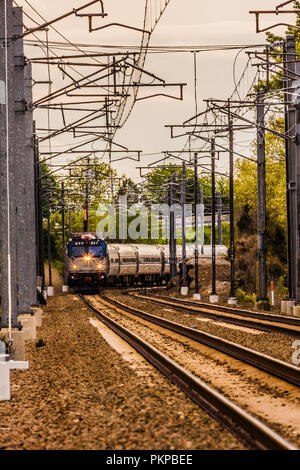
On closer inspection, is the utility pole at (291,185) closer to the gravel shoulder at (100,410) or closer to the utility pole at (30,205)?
the utility pole at (30,205)

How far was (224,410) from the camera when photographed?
1054cm

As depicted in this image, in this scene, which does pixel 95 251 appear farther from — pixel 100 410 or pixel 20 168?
pixel 100 410

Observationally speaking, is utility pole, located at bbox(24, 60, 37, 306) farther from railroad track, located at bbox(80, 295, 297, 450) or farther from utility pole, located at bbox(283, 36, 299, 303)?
utility pole, located at bbox(283, 36, 299, 303)

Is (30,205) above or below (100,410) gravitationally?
above

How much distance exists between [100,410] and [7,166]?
6.76 metres

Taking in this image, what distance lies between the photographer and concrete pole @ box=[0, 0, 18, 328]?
16.6 meters

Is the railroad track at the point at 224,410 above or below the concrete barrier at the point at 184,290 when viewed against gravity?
above

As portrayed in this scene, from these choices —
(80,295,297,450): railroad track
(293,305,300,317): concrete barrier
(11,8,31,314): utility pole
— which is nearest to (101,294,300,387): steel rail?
(80,295,297,450): railroad track

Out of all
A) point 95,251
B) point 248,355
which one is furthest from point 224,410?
point 95,251

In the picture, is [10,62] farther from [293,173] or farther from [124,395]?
[293,173]

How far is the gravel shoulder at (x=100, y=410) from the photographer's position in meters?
9.09

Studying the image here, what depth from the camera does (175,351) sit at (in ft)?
62.8

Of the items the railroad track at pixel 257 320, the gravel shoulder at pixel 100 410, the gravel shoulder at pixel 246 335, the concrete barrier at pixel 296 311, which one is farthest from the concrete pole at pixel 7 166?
the concrete barrier at pixel 296 311

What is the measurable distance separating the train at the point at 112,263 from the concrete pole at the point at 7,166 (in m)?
38.4
